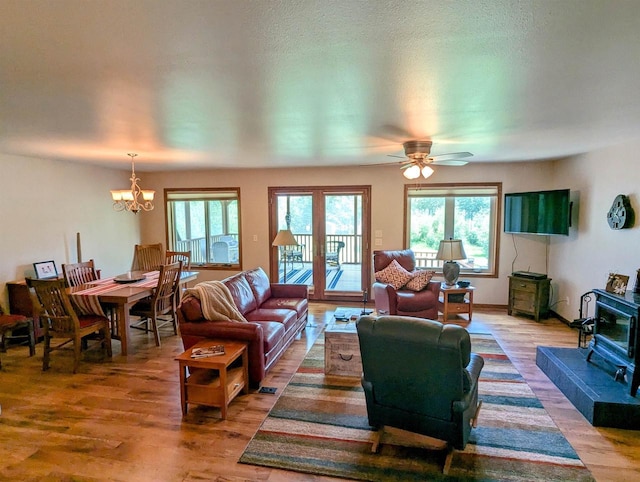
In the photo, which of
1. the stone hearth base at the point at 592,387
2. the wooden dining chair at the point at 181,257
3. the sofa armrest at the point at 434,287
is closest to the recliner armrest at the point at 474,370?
the stone hearth base at the point at 592,387

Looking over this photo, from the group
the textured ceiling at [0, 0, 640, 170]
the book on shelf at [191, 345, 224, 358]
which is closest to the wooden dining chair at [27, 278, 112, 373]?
the textured ceiling at [0, 0, 640, 170]

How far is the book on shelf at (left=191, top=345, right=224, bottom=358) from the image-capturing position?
2.92 metres

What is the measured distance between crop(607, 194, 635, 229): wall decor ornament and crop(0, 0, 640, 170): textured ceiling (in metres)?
0.72

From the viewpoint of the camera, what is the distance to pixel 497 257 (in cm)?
593

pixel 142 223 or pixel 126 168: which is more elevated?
pixel 126 168

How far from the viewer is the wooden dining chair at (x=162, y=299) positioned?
173 inches

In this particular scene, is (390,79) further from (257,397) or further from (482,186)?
(482,186)

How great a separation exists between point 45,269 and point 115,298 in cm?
174

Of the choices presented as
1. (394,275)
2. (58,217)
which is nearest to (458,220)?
(394,275)

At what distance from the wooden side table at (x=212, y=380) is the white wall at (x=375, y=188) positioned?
3.56 m

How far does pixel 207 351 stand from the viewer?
2.98 metres

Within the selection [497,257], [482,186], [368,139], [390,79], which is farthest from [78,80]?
[497,257]

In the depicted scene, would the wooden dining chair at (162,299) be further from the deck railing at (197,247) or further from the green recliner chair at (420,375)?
the green recliner chair at (420,375)

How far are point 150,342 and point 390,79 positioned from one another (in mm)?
4240
